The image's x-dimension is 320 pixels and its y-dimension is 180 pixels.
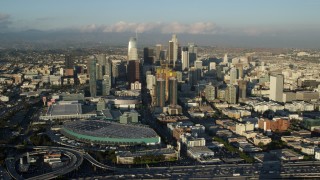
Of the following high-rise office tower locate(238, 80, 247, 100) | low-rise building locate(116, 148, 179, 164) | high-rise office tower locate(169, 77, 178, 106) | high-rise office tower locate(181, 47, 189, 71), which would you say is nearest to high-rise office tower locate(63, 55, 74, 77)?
high-rise office tower locate(181, 47, 189, 71)

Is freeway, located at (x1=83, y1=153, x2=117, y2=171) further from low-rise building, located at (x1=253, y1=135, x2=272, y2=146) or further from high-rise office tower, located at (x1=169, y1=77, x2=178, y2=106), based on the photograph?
high-rise office tower, located at (x1=169, y1=77, x2=178, y2=106)

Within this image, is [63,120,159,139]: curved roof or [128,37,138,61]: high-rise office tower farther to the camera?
[128,37,138,61]: high-rise office tower

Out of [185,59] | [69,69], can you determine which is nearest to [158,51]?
[185,59]

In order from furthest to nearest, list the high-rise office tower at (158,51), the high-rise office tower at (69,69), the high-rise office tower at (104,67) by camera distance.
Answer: the high-rise office tower at (158,51), the high-rise office tower at (69,69), the high-rise office tower at (104,67)

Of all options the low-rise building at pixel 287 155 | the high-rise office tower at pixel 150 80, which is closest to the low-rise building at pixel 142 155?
the low-rise building at pixel 287 155

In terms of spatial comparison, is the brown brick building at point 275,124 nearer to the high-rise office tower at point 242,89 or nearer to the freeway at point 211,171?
the freeway at point 211,171

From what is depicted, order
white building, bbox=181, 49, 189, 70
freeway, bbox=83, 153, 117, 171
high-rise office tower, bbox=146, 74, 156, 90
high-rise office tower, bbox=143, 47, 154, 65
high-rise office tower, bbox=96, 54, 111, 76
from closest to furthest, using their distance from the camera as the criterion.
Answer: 1. freeway, bbox=83, 153, 117, 171
2. high-rise office tower, bbox=146, 74, 156, 90
3. high-rise office tower, bbox=96, 54, 111, 76
4. white building, bbox=181, 49, 189, 70
5. high-rise office tower, bbox=143, 47, 154, 65

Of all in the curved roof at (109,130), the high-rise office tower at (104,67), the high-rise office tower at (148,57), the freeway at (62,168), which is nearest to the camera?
the freeway at (62,168)

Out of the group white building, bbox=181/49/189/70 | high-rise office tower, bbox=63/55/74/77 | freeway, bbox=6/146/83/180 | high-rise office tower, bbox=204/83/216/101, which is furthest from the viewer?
white building, bbox=181/49/189/70

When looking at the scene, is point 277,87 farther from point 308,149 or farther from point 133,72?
point 133,72
